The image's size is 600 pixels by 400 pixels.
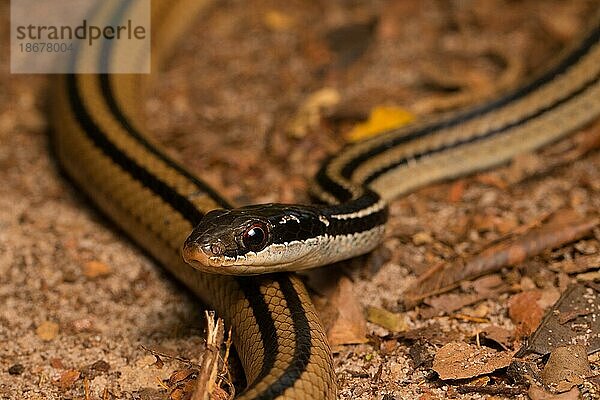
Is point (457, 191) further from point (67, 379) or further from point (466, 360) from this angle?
point (67, 379)

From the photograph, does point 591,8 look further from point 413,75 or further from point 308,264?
point 308,264

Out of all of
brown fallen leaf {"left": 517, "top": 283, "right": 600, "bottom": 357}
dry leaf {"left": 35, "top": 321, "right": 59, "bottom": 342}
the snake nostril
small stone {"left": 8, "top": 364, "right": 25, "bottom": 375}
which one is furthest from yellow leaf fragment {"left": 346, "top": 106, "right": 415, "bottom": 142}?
small stone {"left": 8, "top": 364, "right": 25, "bottom": 375}

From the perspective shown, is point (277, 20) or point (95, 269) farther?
point (277, 20)

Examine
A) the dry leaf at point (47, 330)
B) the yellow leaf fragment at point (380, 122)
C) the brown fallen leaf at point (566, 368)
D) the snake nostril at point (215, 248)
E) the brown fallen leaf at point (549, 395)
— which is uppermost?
the yellow leaf fragment at point (380, 122)

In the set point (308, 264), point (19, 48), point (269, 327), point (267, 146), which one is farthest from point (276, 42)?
point (269, 327)

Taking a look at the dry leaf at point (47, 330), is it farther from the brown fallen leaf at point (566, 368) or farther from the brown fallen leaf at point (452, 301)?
the brown fallen leaf at point (566, 368)

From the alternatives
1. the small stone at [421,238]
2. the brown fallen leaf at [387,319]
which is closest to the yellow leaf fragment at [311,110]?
the small stone at [421,238]

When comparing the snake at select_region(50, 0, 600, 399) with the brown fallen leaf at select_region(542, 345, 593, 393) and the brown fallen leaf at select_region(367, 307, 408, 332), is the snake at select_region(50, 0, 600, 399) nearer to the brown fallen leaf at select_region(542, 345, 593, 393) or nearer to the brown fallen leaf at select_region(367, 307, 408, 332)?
the brown fallen leaf at select_region(367, 307, 408, 332)

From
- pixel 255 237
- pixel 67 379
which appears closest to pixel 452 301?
pixel 255 237
